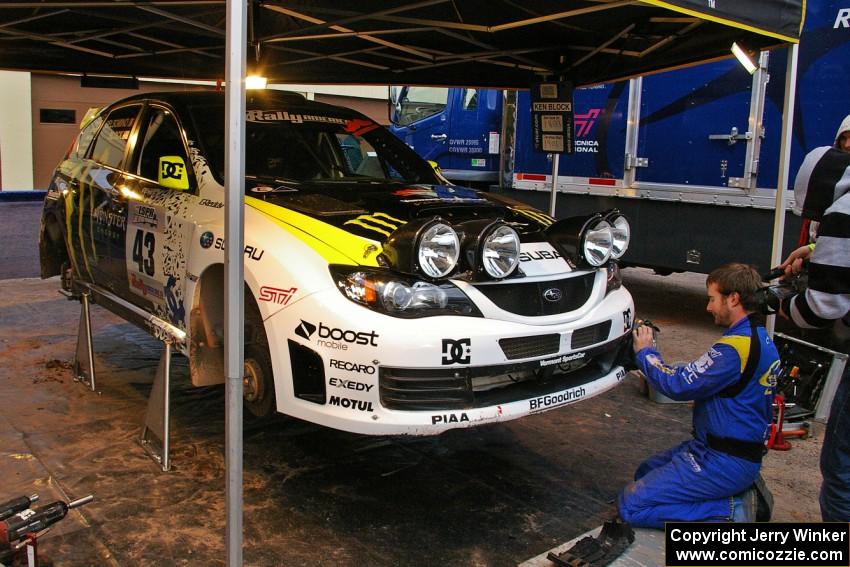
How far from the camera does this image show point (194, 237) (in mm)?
3891

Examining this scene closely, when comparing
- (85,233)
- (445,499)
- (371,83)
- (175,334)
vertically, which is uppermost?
(371,83)

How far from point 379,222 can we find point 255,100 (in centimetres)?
175

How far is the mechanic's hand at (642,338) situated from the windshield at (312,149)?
2000 millimetres

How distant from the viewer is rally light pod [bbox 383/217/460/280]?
10.3 ft

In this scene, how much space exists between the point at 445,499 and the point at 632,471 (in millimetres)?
1106

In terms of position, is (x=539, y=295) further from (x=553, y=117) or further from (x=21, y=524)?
(x=553, y=117)

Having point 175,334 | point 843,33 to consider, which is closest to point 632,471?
point 175,334

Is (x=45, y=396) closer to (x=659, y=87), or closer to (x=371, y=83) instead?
(x=371, y=83)

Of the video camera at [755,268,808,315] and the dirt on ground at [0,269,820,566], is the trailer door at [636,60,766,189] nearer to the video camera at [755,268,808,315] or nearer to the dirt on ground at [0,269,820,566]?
the dirt on ground at [0,269,820,566]

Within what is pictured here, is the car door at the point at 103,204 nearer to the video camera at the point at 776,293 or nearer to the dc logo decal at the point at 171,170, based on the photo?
the dc logo decal at the point at 171,170

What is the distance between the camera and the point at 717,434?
318 centimetres

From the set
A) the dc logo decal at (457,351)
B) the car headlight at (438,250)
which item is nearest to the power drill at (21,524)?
the dc logo decal at (457,351)

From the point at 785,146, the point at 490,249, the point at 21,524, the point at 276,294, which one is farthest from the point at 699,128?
the point at 21,524

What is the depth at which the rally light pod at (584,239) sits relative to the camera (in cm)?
379
